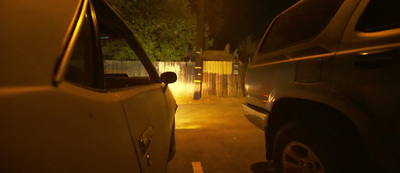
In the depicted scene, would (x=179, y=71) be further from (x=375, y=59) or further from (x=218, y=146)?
(x=375, y=59)

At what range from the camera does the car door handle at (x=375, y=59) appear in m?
1.82

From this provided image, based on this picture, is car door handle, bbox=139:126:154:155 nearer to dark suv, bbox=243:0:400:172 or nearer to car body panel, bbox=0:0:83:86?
car body panel, bbox=0:0:83:86

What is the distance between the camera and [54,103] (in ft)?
3.48

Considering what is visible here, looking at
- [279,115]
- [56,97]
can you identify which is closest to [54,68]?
[56,97]

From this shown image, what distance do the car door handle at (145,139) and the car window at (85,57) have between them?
43cm

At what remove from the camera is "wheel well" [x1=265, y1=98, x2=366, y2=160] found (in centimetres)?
225

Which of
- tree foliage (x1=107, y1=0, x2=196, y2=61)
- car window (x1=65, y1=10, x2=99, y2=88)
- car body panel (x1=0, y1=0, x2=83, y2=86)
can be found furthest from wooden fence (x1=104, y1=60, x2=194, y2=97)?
car body panel (x1=0, y1=0, x2=83, y2=86)

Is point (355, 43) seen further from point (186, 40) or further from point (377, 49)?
point (186, 40)

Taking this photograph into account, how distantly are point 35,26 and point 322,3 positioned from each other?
8.57ft

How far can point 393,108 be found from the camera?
1.80 meters

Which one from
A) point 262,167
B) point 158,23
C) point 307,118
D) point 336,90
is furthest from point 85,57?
point 158,23

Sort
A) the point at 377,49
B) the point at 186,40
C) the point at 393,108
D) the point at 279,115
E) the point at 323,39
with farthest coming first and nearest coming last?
the point at 186,40 < the point at 279,115 < the point at 323,39 < the point at 377,49 < the point at 393,108

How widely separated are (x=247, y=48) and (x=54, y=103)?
27907mm

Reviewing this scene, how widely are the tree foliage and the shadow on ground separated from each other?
9.93 meters
